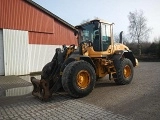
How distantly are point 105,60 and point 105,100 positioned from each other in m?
2.47

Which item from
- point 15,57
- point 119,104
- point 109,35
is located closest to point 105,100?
point 119,104

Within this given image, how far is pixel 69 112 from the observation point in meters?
5.91

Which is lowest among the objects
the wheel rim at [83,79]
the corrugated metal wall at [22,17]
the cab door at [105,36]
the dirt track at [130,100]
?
the dirt track at [130,100]

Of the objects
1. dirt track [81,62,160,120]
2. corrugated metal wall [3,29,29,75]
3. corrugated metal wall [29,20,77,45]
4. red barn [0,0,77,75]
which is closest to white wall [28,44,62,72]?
red barn [0,0,77,75]

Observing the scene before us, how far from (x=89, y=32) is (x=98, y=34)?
0.49 m

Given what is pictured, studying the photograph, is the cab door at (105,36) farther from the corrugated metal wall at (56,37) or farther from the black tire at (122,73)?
the corrugated metal wall at (56,37)

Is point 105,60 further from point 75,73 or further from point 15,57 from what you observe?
point 15,57

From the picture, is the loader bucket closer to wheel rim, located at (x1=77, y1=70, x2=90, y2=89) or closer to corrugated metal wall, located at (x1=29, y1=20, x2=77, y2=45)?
wheel rim, located at (x1=77, y1=70, x2=90, y2=89)

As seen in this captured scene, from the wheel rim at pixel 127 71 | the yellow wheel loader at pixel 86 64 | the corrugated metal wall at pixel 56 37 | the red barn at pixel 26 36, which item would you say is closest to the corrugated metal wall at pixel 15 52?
the red barn at pixel 26 36

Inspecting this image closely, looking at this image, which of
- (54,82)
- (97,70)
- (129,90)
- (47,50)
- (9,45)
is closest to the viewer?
(54,82)

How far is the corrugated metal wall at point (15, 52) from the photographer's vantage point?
14812 mm

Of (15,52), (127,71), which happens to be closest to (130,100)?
(127,71)

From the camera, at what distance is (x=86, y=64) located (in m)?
7.72

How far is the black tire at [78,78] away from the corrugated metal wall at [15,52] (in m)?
8.73
